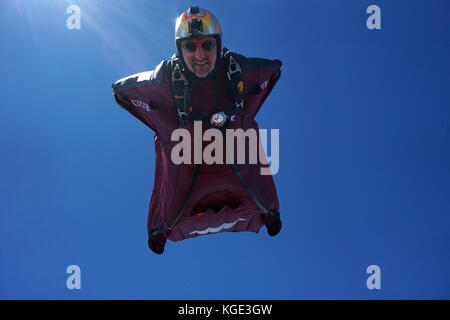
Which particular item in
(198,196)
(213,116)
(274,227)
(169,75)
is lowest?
(274,227)

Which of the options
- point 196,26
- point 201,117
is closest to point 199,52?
point 196,26

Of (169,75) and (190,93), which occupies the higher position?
(169,75)

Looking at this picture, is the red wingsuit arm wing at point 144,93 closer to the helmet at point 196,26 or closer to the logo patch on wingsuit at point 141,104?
the logo patch on wingsuit at point 141,104

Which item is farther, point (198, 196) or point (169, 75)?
point (198, 196)

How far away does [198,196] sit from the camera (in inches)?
227

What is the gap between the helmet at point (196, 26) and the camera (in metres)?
4.89

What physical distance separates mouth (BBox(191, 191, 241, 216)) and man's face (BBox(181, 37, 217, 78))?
2.35m

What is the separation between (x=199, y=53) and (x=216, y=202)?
281 centimetres

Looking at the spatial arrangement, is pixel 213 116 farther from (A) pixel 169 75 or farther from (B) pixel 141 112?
(B) pixel 141 112

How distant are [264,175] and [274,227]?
117 centimetres

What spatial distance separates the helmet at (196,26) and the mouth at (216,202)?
268 centimetres

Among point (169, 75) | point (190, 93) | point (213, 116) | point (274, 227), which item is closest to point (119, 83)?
point (169, 75)

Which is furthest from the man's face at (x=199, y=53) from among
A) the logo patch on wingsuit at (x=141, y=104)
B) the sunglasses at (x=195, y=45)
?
the logo patch on wingsuit at (x=141, y=104)

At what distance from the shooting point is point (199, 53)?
4.98 meters
